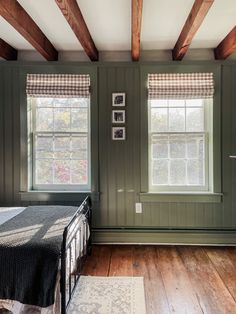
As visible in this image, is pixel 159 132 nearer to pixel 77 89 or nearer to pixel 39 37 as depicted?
pixel 77 89

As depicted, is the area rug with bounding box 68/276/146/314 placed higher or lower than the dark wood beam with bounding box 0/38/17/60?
lower

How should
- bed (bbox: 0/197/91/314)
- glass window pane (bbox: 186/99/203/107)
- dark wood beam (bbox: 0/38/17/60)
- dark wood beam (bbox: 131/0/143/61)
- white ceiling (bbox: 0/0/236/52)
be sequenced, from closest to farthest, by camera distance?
bed (bbox: 0/197/91/314), dark wood beam (bbox: 131/0/143/61), white ceiling (bbox: 0/0/236/52), dark wood beam (bbox: 0/38/17/60), glass window pane (bbox: 186/99/203/107)

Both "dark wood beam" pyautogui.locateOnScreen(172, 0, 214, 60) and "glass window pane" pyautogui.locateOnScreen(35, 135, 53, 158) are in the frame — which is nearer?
"dark wood beam" pyautogui.locateOnScreen(172, 0, 214, 60)

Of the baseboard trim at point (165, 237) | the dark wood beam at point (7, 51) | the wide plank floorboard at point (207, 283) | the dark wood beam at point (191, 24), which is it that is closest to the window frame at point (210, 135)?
the dark wood beam at point (191, 24)

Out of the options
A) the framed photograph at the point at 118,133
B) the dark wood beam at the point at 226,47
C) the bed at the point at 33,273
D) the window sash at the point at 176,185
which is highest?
the dark wood beam at the point at 226,47

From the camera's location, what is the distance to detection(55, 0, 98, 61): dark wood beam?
2232mm

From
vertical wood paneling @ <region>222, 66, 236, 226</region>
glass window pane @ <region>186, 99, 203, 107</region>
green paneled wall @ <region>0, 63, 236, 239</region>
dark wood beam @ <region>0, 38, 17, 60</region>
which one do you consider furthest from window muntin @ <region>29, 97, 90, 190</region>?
vertical wood paneling @ <region>222, 66, 236, 226</region>

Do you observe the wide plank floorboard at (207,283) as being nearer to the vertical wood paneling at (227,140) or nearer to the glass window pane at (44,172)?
the vertical wood paneling at (227,140)

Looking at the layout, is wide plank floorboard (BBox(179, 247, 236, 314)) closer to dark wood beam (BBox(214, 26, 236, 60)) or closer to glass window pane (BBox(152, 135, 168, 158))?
glass window pane (BBox(152, 135, 168, 158))

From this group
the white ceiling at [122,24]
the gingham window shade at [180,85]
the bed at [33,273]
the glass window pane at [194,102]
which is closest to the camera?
the bed at [33,273]

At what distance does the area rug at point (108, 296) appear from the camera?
2219 mm

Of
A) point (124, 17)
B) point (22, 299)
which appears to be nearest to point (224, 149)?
point (124, 17)

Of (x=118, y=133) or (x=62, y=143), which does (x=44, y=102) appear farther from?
(x=118, y=133)

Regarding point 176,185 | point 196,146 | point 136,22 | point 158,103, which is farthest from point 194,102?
point 136,22
